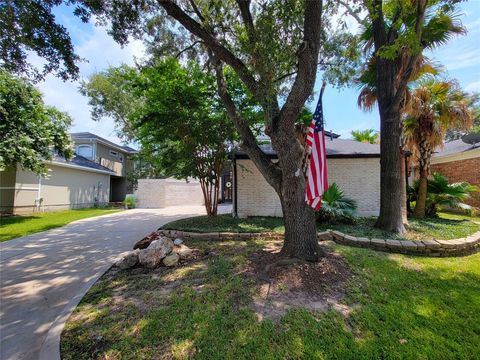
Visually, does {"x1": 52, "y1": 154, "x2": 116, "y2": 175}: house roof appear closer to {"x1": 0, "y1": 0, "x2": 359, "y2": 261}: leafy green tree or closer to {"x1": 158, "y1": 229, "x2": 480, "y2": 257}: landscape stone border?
{"x1": 0, "y1": 0, "x2": 359, "y2": 261}: leafy green tree

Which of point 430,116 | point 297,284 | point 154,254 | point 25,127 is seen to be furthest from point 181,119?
point 430,116

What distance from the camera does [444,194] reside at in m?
9.06

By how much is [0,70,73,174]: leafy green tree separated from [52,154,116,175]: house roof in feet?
7.62

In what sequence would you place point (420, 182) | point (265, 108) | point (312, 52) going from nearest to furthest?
point (312, 52) → point (265, 108) → point (420, 182)

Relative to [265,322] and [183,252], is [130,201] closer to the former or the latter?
[183,252]

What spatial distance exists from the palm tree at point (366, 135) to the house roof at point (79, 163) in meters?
17.3

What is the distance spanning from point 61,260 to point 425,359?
21.4 feet

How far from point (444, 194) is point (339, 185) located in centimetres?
373

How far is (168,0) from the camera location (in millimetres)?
4223

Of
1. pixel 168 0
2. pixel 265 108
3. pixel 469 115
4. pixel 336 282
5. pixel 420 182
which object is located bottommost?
pixel 336 282

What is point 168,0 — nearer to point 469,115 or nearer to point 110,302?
point 110,302

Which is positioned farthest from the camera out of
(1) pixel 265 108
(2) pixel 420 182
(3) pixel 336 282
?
(2) pixel 420 182

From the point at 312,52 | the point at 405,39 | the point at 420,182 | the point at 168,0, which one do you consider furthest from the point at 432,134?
the point at 168,0

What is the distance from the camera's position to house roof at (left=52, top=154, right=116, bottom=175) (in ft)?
47.2
